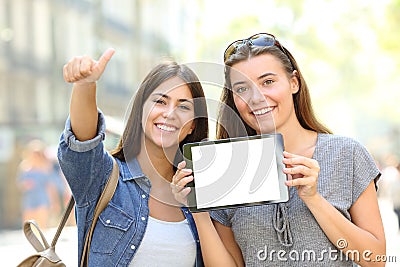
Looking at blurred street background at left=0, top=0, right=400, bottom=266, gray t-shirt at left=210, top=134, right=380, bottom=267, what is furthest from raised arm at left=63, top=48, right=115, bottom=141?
blurred street background at left=0, top=0, right=400, bottom=266

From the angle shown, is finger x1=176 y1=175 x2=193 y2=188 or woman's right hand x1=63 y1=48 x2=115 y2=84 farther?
finger x1=176 y1=175 x2=193 y2=188

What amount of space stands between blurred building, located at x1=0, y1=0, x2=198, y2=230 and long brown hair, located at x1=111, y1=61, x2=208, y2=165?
12.7 metres

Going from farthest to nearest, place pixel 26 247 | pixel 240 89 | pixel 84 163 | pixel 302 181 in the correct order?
pixel 26 247, pixel 240 89, pixel 84 163, pixel 302 181

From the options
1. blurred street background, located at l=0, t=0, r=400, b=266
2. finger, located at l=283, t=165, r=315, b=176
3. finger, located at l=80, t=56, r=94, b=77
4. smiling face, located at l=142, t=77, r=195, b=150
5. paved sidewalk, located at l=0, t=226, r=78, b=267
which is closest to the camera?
finger, located at l=80, t=56, r=94, b=77

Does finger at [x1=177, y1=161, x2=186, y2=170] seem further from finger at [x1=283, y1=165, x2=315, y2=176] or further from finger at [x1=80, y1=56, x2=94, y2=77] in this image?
finger at [x1=80, y1=56, x2=94, y2=77]

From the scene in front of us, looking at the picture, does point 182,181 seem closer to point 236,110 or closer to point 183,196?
point 183,196

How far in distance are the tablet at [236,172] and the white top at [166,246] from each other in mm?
212

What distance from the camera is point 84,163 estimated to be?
2.35m

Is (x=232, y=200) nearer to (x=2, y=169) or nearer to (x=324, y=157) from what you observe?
(x=324, y=157)

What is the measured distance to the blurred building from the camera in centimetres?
1542

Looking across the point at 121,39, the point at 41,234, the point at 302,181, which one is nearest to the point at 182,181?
the point at 302,181

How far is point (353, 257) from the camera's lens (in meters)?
2.35

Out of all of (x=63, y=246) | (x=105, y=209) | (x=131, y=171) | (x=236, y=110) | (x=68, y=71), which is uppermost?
(x=68, y=71)

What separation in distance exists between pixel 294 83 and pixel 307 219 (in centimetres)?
49
